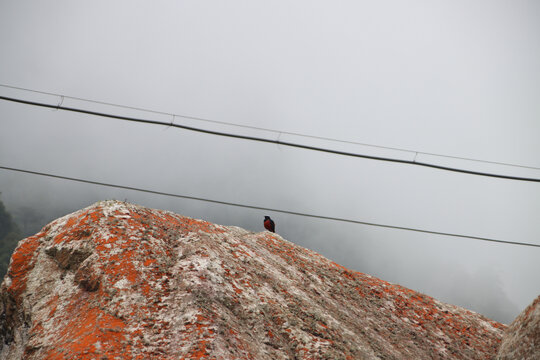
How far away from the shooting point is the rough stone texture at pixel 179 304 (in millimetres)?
7105

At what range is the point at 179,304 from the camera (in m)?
7.70

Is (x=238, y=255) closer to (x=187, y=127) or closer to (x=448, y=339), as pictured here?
(x=187, y=127)

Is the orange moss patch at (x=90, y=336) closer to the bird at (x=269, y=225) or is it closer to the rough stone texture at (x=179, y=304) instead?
the rough stone texture at (x=179, y=304)

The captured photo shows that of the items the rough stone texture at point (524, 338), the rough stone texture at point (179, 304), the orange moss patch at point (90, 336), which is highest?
the rough stone texture at point (524, 338)

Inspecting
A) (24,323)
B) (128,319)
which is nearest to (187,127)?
(128,319)

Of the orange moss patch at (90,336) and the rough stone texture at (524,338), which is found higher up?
the rough stone texture at (524,338)

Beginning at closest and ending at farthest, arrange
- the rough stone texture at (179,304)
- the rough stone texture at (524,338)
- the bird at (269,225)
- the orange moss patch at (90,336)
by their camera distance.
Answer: the orange moss patch at (90,336) < the rough stone texture at (179,304) < the rough stone texture at (524,338) < the bird at (269,225)

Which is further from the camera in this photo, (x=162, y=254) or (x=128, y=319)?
(x=162, y=254)

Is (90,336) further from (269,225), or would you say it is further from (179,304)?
(269,225)

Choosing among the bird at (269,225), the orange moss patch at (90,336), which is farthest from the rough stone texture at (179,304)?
the bird at (269,225)

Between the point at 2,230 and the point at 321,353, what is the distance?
428 feet

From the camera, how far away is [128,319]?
7.29 metres

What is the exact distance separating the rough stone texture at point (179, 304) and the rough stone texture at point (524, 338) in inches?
29.1

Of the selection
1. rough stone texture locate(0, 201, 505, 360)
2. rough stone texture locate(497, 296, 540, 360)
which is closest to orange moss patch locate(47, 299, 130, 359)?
rough stone texture locate(0, 201, 505, 360)
